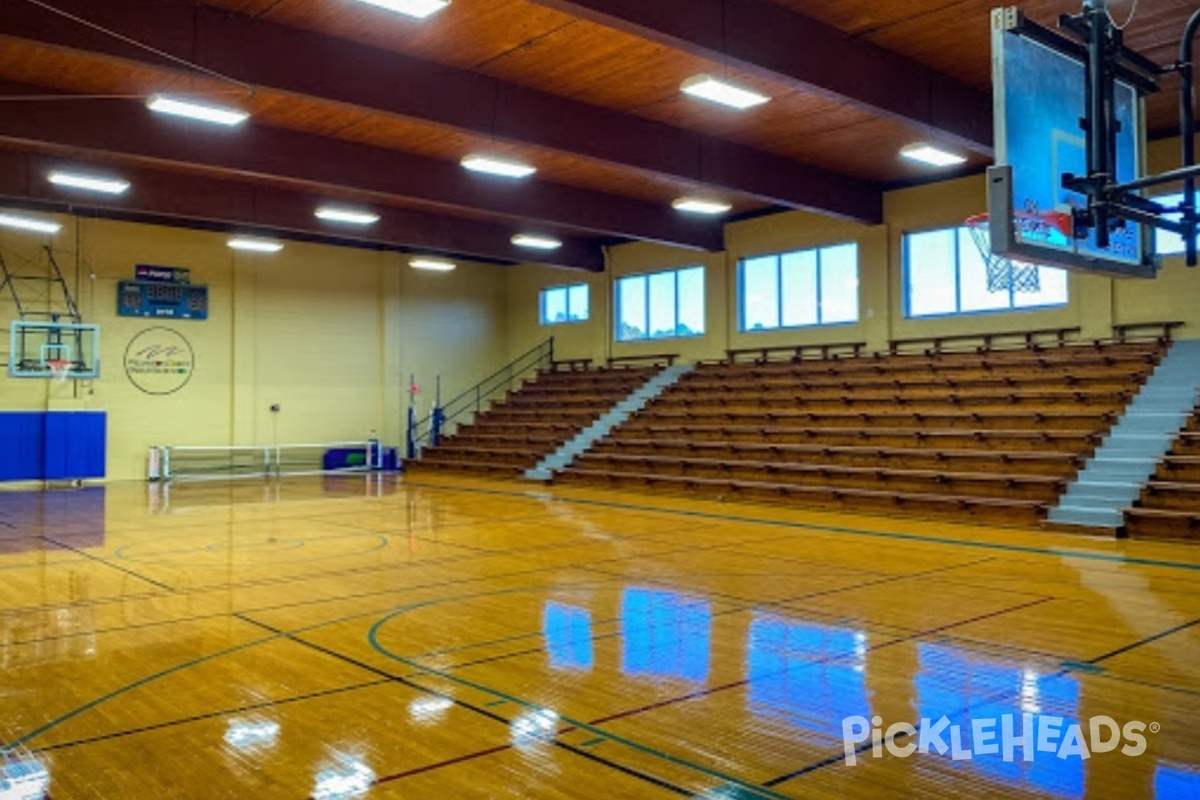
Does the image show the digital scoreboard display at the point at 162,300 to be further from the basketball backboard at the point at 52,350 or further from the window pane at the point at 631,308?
the window pane at the point at 631,308

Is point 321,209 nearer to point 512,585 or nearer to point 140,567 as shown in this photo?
point 140,567

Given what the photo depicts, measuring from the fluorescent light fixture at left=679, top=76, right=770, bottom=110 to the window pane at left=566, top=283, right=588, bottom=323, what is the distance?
37.6 ft

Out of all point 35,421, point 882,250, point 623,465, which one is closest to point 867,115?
point 882,250

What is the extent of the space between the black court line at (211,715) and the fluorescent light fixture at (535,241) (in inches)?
575

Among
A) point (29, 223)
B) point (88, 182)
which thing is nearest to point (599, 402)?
point (88, 182)

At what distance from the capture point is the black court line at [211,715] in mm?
3391

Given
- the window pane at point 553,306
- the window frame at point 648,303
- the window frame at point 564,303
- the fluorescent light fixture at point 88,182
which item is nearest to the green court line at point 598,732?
the fluorescent light fixture at point 88,182

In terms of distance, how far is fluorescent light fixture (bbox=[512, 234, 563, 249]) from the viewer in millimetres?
18130

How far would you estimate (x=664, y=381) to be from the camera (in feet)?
60.0

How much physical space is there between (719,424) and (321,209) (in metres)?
7.51

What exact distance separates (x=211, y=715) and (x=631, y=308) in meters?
17.0

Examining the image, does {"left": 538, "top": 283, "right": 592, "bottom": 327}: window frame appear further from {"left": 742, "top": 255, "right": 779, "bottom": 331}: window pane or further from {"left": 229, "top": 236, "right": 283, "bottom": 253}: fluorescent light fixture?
{"left": 229, "top": 236, "right": 283, "bottom": 253}: fluorescent light fixture

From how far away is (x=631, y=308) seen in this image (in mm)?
20203

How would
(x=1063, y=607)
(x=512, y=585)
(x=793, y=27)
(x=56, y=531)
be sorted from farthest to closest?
(x=56, y=531) < (x=793, y=27) < (x=512, y=585) < (x=1063, y=607)
